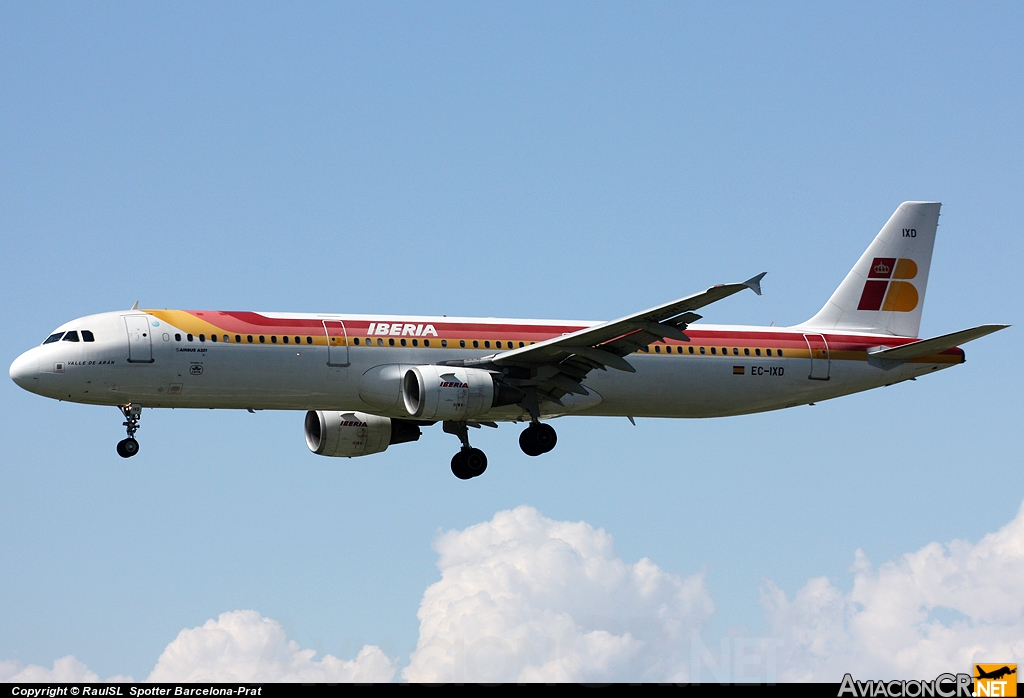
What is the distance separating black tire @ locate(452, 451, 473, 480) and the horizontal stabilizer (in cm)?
1392

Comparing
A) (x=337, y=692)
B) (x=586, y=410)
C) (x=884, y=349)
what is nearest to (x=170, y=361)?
(x=586, y=410)

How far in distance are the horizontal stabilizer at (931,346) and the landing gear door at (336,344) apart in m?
17.7

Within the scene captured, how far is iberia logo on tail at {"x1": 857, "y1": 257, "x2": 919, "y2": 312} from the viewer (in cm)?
4897

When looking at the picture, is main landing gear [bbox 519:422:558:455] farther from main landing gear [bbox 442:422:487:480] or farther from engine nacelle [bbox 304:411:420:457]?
engine nacelle [bbox 304:411:420:457]

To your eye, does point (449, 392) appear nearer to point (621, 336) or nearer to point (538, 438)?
point (538, 438)

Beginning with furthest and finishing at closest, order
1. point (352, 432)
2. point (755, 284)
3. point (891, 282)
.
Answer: point (891, 282) → point (352, 432) → point (755, 284)

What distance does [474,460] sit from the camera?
45406 millimetres

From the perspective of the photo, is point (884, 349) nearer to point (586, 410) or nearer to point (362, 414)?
point (586, 410)

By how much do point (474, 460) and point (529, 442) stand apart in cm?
253

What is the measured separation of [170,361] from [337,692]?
16.2 meters

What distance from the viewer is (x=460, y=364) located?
42188mm

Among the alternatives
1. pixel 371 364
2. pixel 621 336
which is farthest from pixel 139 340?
pixel 621 336

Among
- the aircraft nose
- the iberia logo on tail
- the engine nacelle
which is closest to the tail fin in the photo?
the iberia logo on tail

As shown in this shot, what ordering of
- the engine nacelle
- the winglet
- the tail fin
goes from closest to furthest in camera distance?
the winglet
the engine nacelle
the tail fin
